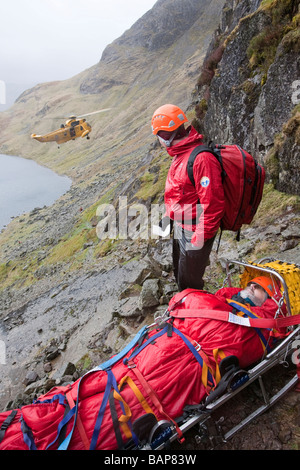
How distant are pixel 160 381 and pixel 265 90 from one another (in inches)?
319

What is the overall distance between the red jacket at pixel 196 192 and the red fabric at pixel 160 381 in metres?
0.99

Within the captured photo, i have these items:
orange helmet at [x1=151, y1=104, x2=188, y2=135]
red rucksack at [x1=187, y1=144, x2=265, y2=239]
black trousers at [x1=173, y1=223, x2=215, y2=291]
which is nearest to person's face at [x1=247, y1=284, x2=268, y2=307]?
black trousers at [x1=173, y1=223, x2=215, y2=291]

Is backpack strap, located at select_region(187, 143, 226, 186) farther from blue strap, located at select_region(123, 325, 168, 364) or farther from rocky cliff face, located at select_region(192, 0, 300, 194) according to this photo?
rocky cliff face, located at select_region(192, 0, 300, 194)

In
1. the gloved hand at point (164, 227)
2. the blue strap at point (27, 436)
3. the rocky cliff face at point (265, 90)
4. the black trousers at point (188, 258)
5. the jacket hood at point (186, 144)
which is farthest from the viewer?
the rocky cliff face at point (265, 90)

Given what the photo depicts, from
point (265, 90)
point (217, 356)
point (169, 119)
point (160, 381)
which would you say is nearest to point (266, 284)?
point (217, 356)

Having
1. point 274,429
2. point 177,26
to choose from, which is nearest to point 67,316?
point 274,429

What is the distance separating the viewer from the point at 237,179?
3699 millimetres

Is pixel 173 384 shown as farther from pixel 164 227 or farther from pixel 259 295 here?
pixel 164 227

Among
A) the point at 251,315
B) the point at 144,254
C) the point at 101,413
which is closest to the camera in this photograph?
the point at 101,413

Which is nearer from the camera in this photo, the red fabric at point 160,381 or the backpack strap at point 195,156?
the red fabric at point 160,381

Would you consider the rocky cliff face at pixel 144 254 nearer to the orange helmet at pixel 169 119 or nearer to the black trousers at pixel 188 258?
the black trousers at pixel 188 258

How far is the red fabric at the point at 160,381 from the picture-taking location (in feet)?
8.87

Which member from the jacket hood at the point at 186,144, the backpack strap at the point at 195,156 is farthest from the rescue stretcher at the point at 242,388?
the jacket hood at the point at 186,144
